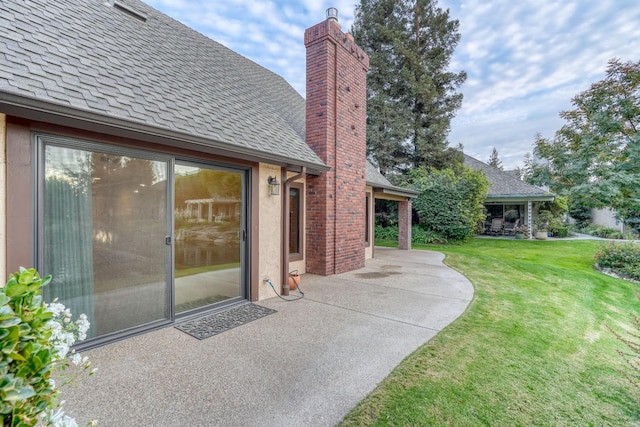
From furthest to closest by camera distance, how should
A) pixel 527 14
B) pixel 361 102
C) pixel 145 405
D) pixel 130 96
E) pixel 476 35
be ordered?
pixel 476 35 < pixel 527 14 < pixel 361 102 < pixel 130 96 < pixel 145 405

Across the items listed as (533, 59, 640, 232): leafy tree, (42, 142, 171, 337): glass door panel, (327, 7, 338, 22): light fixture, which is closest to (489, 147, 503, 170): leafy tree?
(533, 59, 640, 232): leafy tree

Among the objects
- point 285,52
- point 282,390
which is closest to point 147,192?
point 282,390

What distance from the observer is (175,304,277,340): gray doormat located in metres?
4.03

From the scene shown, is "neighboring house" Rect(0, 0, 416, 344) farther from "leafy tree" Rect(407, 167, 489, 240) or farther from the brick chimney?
"leafy tree" Rect(407, 167, 489, 240)

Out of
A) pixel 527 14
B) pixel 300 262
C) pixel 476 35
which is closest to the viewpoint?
pixel 300 262

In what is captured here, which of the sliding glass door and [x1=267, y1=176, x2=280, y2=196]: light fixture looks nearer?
the sliding glass door

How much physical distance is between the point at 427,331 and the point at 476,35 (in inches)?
Result: 526

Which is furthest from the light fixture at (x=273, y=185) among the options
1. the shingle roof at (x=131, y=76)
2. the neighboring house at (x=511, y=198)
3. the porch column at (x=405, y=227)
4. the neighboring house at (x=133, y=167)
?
the neighboring house at (x=511, y=198)

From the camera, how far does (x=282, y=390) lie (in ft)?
8.96

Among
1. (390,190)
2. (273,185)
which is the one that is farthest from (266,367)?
(390,190)

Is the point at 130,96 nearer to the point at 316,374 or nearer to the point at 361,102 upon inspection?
the point at 316,374

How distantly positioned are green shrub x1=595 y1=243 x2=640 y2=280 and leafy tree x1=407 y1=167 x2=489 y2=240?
550 cm

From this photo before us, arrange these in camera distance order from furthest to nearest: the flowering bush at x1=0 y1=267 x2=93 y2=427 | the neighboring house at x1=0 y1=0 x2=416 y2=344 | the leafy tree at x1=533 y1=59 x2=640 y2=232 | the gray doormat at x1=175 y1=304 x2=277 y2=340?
1. the leafy tree at x1=533 y1=59 x2=640 y2=232
2. the gray doormat at x1=175 y1=304 x2=277 y2=340
3. the neighboring house at x1=0 y1=0 x2=416 y2=344
4. the flowering bush at x1=0 y1=267 x2=93 y2=427

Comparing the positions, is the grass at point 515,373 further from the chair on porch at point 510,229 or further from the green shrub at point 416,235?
the chair on porch at point 510,229
